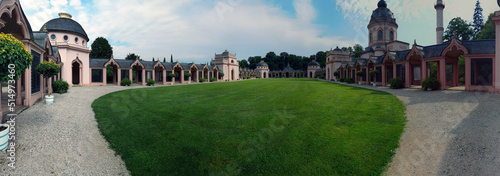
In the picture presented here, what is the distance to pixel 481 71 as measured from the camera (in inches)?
613

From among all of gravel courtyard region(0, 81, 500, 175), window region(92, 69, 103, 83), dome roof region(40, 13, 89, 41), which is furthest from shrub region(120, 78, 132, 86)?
gravel courtyard region(0, 81, 500, 175)

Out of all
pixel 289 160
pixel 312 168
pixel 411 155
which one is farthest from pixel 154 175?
pixel 411 155

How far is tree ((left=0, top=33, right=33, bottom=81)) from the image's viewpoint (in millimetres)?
5996

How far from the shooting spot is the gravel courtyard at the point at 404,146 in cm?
582

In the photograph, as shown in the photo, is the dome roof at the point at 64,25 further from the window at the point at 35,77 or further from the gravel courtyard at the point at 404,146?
the gravel courtyard at the point at 404,146

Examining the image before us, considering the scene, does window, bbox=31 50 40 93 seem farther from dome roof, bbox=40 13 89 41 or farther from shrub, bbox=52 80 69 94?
dome roof, bbox=40 13 89 41

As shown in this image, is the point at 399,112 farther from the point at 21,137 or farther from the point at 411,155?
the point at 21,137

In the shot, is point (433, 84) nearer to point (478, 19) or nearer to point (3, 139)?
point (3, 139)

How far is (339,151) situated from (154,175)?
5558 millimetres

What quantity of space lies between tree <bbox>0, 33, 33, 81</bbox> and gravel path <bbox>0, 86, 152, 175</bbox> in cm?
219

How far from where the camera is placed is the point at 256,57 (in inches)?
5335

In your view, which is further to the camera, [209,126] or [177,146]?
[209,126]

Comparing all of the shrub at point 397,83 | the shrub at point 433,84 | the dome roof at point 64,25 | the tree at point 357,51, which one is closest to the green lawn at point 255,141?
the shrub at point 433,84

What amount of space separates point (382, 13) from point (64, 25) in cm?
5789
